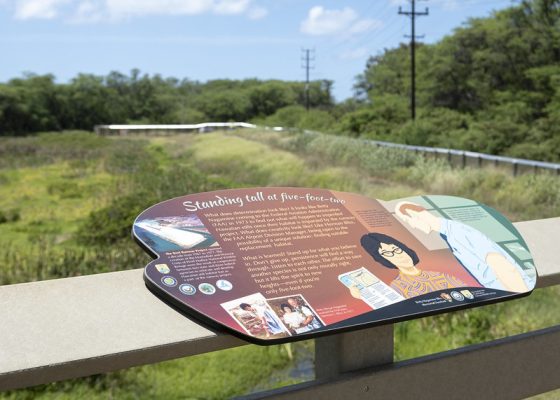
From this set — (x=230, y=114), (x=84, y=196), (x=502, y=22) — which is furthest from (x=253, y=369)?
(x=230, y=114)

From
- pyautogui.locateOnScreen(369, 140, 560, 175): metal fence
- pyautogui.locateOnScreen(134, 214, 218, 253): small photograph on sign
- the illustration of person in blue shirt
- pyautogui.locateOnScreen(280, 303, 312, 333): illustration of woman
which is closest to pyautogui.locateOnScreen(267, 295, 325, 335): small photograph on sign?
pyautogui.locateOnScreen(280, 303, 312, 333): illustration of woman

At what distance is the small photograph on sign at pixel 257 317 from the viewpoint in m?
1.46

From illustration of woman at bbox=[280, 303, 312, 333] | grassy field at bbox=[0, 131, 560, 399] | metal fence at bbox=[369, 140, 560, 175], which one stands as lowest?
grassy field at bbox=[0, 131, 560, 399]

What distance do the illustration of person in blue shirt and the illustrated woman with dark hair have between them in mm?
106

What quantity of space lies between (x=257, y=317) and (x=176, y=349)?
0.60 feet

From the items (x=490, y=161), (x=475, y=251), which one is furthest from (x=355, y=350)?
(x=490, y=161)

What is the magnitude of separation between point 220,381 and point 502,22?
26432 millimetres

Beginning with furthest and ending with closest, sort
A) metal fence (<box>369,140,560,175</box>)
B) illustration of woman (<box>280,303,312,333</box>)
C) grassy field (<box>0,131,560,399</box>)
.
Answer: metal fence (<box>369,140,560,175</box>) < grassy field (<box>0,131,560,399</box>) < illustration of woman (<box>280,303,312,333</box>)

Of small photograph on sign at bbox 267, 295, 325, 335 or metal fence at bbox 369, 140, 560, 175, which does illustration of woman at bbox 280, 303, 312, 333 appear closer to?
small photograph on sign at bbox 267, 295, 325, 335

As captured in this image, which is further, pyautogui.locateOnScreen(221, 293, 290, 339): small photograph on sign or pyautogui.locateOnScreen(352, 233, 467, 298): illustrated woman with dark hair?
pyautogui.locateOnScreen(352, 233, 467, 298): illustrated woman with dark hair

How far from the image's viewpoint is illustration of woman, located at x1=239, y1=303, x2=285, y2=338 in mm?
1473

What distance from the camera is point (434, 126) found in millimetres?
27688

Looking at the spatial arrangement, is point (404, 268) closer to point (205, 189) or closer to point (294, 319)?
point (294, 319)

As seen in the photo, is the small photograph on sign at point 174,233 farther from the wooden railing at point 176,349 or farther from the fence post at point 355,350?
the fence post at point 355,350
